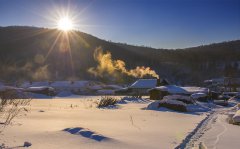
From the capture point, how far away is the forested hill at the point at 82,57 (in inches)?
5438

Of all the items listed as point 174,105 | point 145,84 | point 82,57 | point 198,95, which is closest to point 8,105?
point 174,105

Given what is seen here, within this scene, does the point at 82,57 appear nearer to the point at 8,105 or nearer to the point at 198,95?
the point at 198,95

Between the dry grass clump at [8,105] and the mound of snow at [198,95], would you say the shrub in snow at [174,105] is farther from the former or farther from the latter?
the mound of snow at [198,95]

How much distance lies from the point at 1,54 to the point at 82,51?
117ft

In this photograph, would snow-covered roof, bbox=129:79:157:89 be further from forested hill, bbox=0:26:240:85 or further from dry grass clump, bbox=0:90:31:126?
dry grass clump, bbox=0:90:31:126

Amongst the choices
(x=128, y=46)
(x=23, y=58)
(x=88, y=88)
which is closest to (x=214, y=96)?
(x=88, y=88)

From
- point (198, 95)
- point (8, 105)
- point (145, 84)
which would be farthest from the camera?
point (145, 84)

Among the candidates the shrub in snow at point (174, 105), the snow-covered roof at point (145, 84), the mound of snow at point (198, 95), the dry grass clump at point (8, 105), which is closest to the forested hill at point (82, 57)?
the snow-covered roof at point (145, 84)

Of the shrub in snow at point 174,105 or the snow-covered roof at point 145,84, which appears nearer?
the shrub in snow at point 174,105

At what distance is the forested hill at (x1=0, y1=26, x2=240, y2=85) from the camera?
138125 millimetres

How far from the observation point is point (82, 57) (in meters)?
152

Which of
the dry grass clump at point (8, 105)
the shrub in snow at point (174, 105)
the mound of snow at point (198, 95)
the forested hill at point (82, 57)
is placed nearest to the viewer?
the dry grass clump at point (8, 105)

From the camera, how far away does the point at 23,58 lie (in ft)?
463

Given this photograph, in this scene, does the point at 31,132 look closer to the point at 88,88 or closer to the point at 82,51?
the point at 88,88
